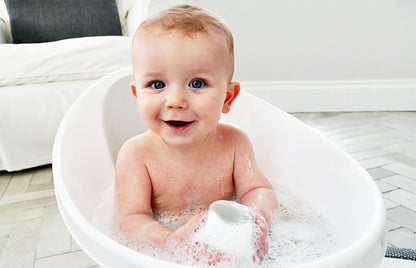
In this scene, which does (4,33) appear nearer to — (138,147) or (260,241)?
(138,147)

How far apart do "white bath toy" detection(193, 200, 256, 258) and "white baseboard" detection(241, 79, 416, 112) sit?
1685mm

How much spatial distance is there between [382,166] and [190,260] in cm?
104

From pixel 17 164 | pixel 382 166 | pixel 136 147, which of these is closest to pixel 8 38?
pixel 17 164

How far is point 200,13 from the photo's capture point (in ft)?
2.05

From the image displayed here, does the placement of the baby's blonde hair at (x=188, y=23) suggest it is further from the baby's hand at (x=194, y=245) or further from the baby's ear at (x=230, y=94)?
the baby's hand at (x=194, y=245)

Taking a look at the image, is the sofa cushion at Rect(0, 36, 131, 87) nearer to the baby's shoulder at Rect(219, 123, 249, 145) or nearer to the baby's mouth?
the baby's shoulder at Rect(219, 123, 249, 145)

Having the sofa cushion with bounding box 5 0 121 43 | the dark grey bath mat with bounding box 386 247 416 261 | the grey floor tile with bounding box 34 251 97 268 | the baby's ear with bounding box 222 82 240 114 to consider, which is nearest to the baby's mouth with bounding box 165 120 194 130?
the baby's ear with bounding box 222 82 240 114

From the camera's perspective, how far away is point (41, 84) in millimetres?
1246

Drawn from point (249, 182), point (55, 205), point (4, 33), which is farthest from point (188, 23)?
point (4, 33)

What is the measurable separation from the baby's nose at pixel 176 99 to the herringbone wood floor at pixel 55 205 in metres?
0.48

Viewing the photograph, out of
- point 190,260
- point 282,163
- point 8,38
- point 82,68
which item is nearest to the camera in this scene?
point 190,260

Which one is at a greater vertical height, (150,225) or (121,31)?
(121,31)

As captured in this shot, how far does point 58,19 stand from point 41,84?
0.41 metres

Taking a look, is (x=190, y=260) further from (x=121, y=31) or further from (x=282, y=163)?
(x=121, y=31)
